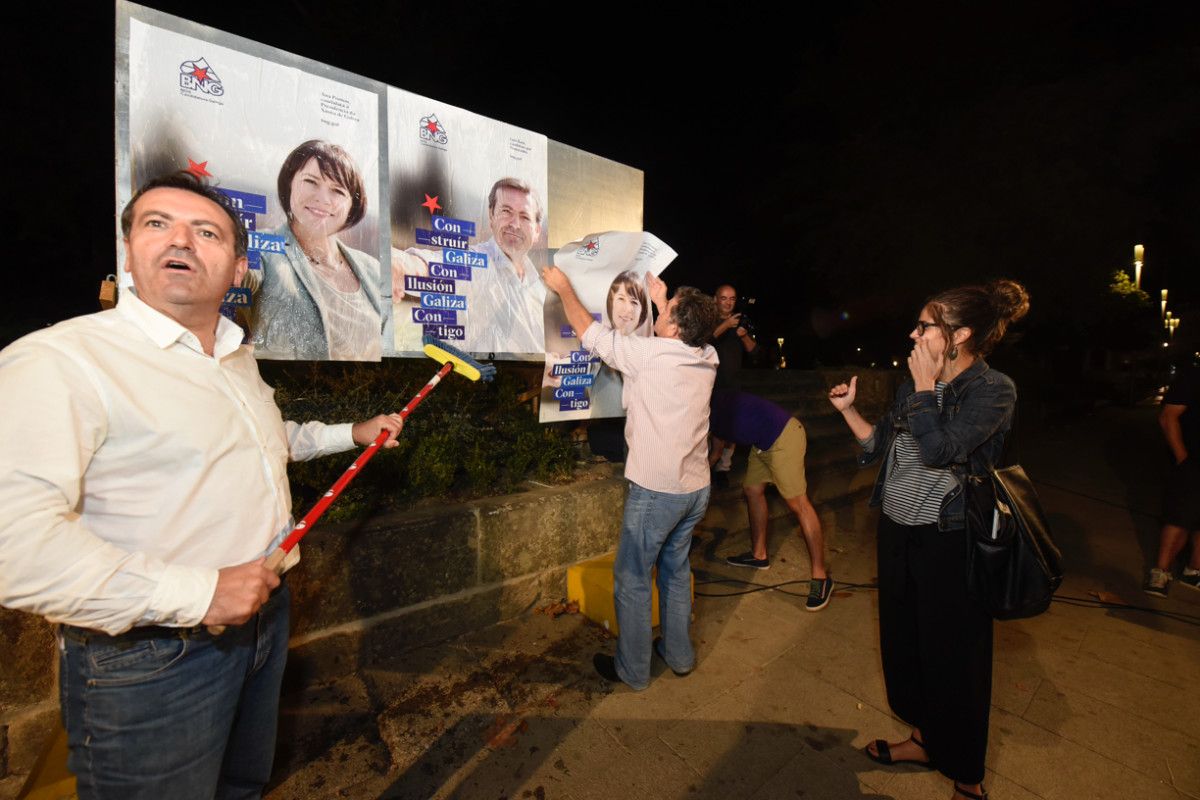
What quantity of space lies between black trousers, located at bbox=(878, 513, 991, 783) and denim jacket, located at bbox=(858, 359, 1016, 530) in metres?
0.15

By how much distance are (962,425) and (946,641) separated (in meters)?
0.93

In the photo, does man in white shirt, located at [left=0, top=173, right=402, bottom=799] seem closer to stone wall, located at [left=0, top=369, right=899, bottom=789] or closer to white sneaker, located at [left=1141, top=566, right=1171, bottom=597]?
stone wall, located at [left=0, top=369, right=899, bottom=789]

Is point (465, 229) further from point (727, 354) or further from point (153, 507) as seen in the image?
point (727, 354)

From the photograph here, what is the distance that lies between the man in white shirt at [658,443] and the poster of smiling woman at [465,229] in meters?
0.38

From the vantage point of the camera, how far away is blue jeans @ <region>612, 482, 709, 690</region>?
2965 mm

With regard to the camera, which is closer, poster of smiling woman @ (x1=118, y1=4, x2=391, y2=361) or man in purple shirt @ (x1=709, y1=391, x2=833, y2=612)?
poster of smiling woman @ (x1=118, y1=4, x2=391, y2=361)

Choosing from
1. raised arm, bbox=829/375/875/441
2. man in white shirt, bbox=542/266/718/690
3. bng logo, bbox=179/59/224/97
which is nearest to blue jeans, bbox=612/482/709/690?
man in white shirt, bbox=542/266/718/690

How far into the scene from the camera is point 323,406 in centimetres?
361

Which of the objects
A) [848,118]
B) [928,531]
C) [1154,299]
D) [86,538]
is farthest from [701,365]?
[1154,299]

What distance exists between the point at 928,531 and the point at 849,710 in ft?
4.62

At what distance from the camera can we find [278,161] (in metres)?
2.41

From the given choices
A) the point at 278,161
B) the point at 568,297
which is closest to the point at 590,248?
the point at 568,297

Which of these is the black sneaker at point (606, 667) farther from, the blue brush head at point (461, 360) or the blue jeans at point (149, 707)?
the blue jeans at point (149, 707)

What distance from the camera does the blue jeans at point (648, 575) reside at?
2965 millimetres
